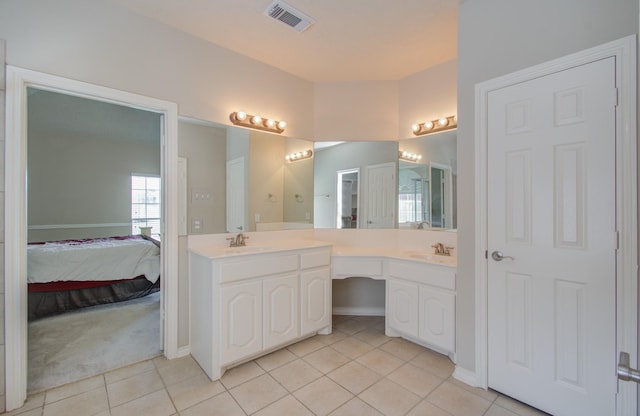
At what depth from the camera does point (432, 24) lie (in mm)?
2203

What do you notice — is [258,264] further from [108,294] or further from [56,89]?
[108,294]

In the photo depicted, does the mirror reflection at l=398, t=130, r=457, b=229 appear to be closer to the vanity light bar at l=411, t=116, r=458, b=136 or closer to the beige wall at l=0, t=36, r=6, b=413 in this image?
the vanity light bar at l=411, t=116, r=458, b=136

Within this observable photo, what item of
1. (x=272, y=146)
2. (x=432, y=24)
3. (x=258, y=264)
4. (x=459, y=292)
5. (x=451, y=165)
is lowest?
(x=459, y=292)

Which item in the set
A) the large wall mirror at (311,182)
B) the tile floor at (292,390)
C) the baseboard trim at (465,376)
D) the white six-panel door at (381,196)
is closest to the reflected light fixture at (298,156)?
the large wall mirror at (311,182)

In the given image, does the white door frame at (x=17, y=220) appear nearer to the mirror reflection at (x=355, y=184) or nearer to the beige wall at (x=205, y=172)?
the beige wall at (x=205, y=172)

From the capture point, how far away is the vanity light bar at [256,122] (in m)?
2.63

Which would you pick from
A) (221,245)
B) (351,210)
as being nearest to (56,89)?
(221,245)

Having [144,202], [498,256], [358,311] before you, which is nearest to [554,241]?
[498,256]

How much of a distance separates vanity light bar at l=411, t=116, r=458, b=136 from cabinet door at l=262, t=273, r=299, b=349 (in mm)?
1922

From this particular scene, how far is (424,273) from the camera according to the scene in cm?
232

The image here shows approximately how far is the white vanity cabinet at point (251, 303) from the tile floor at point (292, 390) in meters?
0.17

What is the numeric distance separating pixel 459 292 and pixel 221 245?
6.53 ft

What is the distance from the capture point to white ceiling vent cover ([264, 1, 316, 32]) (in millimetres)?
2031

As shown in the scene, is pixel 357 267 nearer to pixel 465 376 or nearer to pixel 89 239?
pixel 465 376
